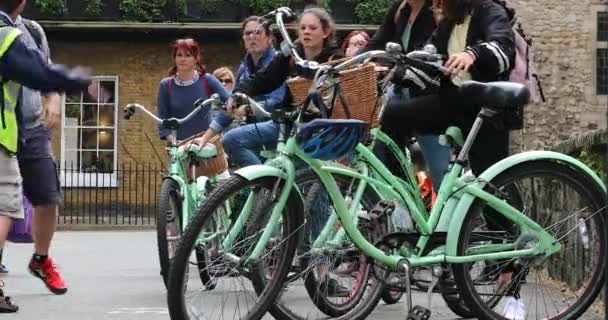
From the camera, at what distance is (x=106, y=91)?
2838cm

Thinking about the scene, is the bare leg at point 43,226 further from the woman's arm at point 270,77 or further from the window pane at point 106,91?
the window pane at point 106,91

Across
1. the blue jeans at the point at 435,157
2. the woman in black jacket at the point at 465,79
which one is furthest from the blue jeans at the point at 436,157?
the woman in black jacket at the point at 465,79

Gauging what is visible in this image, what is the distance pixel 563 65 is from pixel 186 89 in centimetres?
1826

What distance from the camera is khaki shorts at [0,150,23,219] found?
20.9ft

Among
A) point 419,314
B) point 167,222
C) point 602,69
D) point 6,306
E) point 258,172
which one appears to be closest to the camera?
point 258,172

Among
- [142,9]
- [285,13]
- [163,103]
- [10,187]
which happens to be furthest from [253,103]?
[142,9]

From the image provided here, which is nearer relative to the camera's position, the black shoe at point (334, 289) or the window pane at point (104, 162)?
the black shoe at point (334, 289)

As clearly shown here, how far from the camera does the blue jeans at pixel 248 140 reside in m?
7.32

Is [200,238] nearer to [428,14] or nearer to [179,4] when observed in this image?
[428,14]

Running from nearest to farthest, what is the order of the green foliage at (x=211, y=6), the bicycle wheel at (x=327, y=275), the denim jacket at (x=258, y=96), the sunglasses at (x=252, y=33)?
the bicycle wheel at (x=327, y=275) → the denim jacket at (x=258, y=96) → the sunglasses at (x=252, y=33) → the green foliage at (x=211, y=6)

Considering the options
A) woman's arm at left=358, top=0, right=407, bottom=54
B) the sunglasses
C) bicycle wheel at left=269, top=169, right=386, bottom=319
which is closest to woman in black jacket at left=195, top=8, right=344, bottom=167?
woman's arm at left=358, top=0, right=407, bottom=54

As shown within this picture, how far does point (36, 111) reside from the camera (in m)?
7.11

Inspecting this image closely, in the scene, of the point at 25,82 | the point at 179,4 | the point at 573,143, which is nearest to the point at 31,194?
the point at 25,82

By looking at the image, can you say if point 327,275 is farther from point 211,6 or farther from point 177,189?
point 211,6
